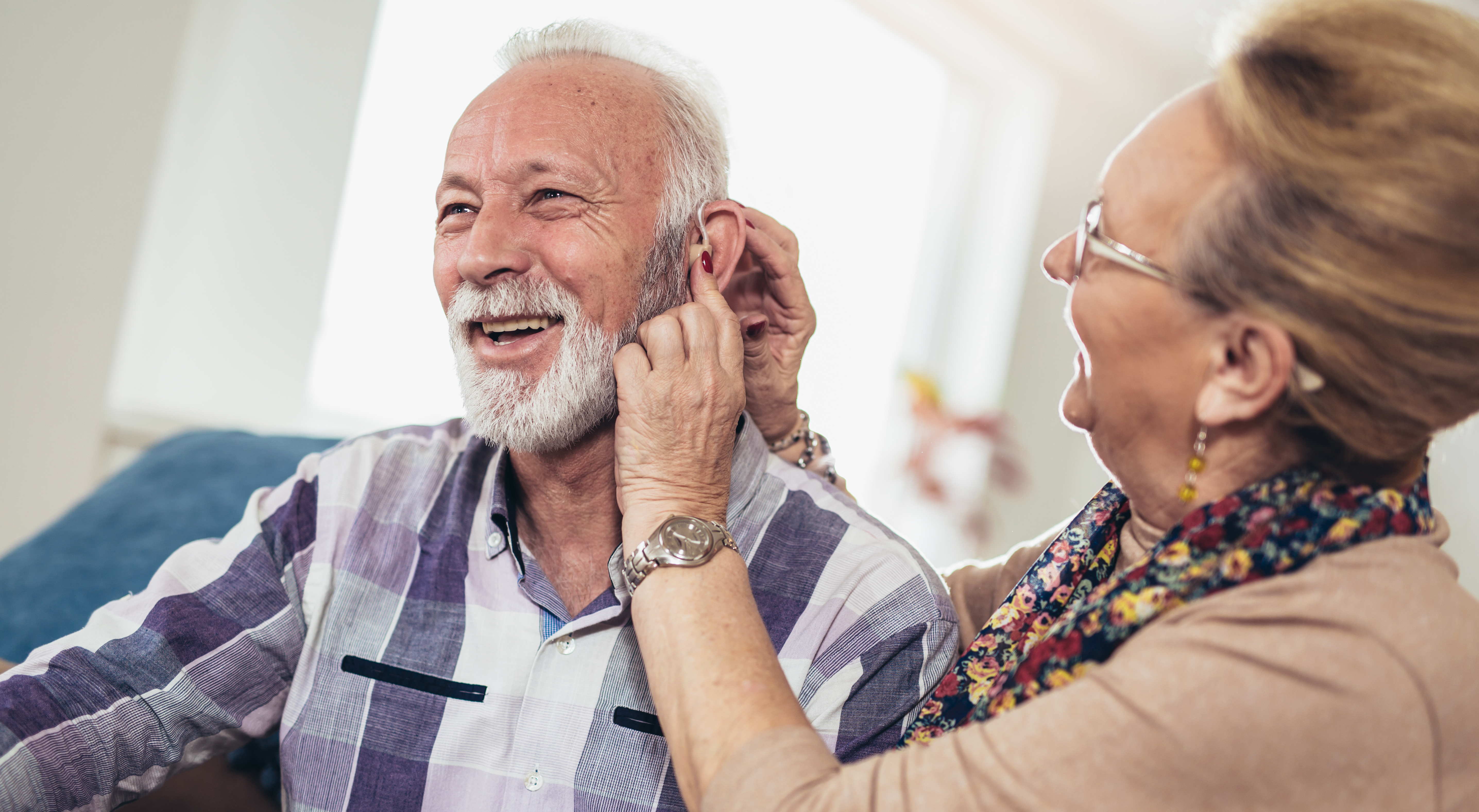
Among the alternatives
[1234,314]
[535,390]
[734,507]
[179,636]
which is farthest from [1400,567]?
[179,636]

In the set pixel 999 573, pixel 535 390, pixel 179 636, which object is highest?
pixel 535 390

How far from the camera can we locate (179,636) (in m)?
1.20

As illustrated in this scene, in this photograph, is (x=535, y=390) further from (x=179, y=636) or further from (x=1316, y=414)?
(x=1316, y=414)

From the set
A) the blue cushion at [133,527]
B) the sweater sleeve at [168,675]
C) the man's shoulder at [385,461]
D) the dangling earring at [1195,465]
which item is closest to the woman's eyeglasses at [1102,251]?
the dangling earring at [1195,465]

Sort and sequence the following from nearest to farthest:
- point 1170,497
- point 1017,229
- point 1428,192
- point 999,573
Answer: point 1428,192
point 1170,497
point 999,573
point 1017,229

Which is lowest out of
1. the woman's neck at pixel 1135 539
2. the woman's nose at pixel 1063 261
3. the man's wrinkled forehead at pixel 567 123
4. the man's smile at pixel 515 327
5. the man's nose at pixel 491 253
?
the woman's neck at pixel 1135 539

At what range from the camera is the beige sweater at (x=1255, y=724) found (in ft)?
2.55

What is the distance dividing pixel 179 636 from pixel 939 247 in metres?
4.86

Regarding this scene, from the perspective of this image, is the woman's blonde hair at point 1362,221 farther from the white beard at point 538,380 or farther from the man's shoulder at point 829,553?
the white beard at point 538,380

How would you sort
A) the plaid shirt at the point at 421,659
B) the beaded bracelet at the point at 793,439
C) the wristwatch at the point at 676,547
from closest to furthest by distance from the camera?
the wristwatch at the point at 676,547 → the plaid shirt at the point at 421,659 → the beaded bracelet at the point at 793,439

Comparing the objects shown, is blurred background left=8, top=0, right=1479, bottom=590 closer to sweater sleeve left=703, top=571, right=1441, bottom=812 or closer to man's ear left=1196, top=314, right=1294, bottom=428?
man's ear left=1196, top=314, right=1294, bottom=428

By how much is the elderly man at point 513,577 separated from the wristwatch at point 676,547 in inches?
7.4

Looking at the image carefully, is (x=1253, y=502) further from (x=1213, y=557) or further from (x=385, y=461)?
(x=385, y=461)

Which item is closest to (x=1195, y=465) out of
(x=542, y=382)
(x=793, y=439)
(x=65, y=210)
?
(x=793, y=439)
